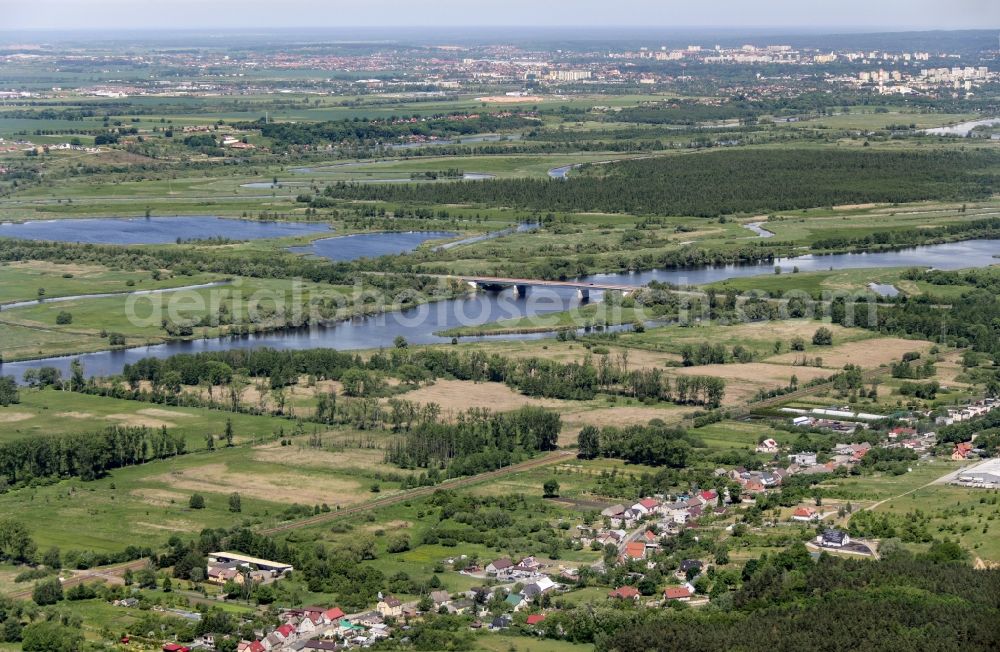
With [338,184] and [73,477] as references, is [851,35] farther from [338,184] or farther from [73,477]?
[73,477]

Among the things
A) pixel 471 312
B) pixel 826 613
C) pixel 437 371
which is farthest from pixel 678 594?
pixel 471 312

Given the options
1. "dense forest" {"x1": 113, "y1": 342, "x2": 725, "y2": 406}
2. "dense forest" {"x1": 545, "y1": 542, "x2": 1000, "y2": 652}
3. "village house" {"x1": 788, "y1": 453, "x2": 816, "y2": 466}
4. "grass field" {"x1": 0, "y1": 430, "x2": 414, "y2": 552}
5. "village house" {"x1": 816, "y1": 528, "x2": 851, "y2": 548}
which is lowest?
"grass field" {"x1": 0, "y1": 430, "x2": 414, "y2": 552}

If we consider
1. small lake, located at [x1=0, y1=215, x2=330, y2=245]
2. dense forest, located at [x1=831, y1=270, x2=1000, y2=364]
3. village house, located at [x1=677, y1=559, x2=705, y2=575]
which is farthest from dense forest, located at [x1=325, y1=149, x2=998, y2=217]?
village house, located at [x1=677, y1=559, x2=705, y2=575]

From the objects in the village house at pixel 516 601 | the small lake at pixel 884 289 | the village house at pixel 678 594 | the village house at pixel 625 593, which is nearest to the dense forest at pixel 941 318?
the small lake at pixel 884 289

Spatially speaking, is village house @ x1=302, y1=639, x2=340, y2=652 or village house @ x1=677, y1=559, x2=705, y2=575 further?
village house @ x1=677, y1=559, x2=705, y2=575

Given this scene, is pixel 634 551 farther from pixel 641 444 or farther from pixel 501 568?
pixel 641 444

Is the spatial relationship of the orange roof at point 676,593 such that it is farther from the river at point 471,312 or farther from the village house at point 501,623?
the river at point 471,312

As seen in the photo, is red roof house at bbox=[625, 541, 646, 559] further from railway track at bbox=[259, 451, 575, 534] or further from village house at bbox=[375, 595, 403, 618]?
railway track at bbox=[259, 451, 575, 534]
